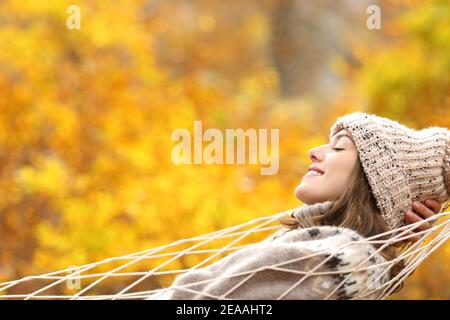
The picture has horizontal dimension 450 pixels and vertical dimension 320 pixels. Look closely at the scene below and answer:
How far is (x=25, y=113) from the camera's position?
395cm

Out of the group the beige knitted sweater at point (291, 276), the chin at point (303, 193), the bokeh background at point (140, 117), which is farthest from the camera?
the bokeh background at point (140, 117)

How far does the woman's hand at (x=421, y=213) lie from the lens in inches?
47.9

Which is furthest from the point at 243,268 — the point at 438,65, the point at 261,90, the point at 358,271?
the point at 261,90

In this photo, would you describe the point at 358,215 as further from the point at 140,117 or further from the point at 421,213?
the point at 140,117

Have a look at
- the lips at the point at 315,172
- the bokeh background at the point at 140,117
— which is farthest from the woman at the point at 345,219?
the bokeh background at the point at 140,117

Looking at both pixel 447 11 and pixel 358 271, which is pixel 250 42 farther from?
pixel 358 271

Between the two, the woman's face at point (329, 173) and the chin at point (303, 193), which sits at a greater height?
the woman's face at point (329, 173)

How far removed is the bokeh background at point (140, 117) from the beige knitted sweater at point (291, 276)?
2282 mm

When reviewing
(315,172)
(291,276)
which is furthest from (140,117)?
(291,276)

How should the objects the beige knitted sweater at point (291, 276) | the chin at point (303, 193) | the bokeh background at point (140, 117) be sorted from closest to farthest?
the beige knitted sweater at point (291, 276) → the chin at point (303, 193) → the bokeh background at point (140, 117)

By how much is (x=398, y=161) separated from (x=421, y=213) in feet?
0.30

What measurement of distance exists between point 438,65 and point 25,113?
2.00 m

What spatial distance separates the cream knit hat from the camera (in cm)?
119

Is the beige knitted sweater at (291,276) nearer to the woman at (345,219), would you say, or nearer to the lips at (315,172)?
the woman at (345,219)
